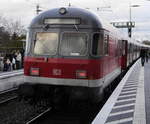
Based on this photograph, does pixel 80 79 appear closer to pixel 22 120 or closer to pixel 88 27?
pixel 88 27

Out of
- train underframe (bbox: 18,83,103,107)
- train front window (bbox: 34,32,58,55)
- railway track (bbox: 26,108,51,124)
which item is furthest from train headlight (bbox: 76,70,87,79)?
railway track (bbox: 26,108,51,124)

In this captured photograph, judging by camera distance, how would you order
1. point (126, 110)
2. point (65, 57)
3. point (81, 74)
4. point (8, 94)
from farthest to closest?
point (8, 94) → point (65, 57) → point (81, 74) → point (126, 110)

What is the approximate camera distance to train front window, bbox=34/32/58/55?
983 centimetres

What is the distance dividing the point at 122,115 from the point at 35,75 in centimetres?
280

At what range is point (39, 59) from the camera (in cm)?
988

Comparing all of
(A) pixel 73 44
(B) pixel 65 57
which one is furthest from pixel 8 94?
(A) pixel 73 44

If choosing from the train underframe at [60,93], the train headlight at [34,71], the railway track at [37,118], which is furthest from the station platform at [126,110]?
the train headlight at [34,71]

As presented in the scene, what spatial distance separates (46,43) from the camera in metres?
9.91

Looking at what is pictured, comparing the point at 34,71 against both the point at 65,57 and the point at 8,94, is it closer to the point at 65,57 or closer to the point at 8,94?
the point at 65,57

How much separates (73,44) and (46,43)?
0.82 meters

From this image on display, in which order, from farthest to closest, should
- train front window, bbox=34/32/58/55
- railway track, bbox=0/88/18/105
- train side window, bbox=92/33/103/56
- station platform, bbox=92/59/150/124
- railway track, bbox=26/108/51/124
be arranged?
railway track, bbox=0/88/18/105, train front window, bbox=34/32/58/55, train side window, bbox=92/33/103/56, railway track, bbox=26/108/51/124, station platform, bbox=92/59/150/124

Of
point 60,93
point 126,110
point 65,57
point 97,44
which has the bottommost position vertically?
point 126,110

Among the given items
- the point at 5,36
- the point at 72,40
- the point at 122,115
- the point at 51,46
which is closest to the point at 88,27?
the point at 72,40

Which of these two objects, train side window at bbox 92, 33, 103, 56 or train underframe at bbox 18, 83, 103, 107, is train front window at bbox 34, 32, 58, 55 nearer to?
train underframe at bbox 18, 83, 103, 107
